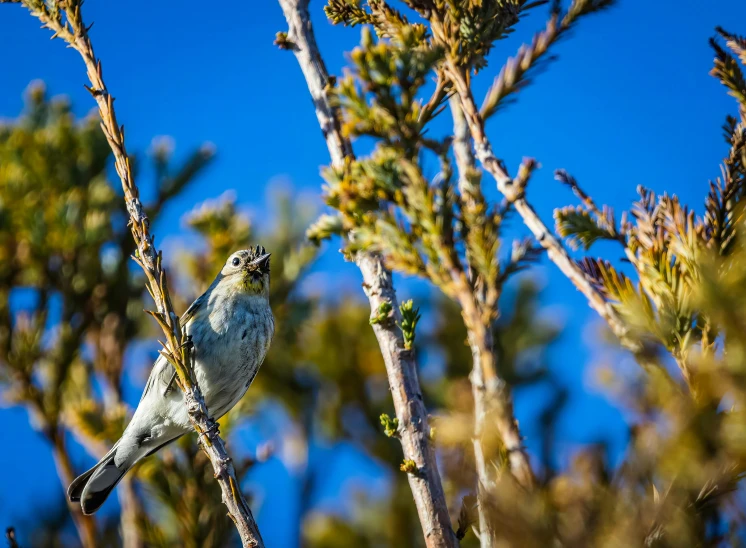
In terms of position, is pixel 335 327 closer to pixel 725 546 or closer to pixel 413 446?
pixel 413 446

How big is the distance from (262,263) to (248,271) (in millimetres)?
111

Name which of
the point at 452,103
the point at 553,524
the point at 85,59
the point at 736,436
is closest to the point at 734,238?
the point at 736,436

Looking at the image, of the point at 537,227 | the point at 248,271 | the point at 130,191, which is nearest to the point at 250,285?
the point at 248,271

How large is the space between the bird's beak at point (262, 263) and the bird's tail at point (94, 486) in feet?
4.50

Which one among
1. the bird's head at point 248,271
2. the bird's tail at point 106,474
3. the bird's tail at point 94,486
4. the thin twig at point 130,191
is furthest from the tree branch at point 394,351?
the bird's tail at point 94,486

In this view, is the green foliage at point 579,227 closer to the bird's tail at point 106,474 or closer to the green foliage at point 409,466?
the green foliage at point 409,466

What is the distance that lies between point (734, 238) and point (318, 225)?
3.54 feet

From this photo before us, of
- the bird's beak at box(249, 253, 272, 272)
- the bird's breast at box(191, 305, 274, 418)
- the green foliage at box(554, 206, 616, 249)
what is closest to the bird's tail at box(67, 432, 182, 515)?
the bird's breast at box(191, 305, 274, 418)

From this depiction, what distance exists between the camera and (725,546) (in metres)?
1.46

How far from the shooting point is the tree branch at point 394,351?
1977mm

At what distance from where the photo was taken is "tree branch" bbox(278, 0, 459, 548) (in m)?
1.98

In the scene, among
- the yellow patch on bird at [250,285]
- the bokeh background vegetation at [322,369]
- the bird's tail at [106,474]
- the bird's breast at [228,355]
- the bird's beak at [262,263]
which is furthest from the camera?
the bird's beak at [262,263]

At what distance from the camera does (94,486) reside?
3.80m

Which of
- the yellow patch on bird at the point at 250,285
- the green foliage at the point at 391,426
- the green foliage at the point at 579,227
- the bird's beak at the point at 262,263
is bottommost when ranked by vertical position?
the green foliage at the point at 391,426
